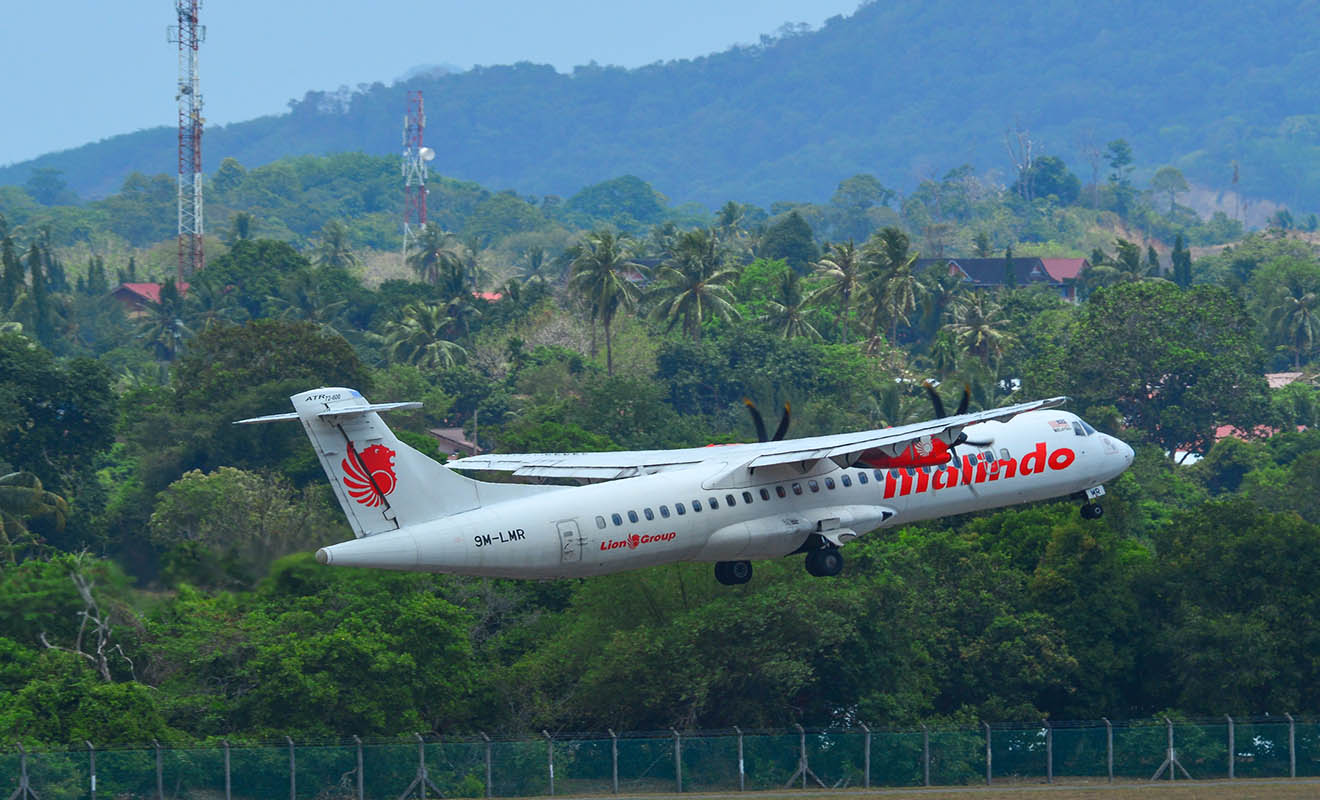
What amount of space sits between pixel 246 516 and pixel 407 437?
11294 mm

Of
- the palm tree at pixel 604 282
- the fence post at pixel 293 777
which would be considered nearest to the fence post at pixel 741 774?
the fence post at pixel 293 777

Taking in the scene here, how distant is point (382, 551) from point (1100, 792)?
19389 millimetres

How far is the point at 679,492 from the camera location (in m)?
47.1

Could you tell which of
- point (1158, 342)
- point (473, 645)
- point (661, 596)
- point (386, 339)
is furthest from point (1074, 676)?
point (386, 339)

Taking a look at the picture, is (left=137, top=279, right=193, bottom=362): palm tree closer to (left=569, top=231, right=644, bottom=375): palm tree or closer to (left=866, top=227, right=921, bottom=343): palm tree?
(left=569, top=231, right=644, bottom=375): palm tree

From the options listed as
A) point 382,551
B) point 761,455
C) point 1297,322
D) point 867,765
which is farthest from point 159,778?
point 1297,322

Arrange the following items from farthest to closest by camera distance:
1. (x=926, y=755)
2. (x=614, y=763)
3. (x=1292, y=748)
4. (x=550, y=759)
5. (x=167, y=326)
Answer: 1. (x=167, y=326)
2. (x=1292, y=748)
3. (x=926, y=755)
4. (x=614, y=763)
5. (x=550, y=759)

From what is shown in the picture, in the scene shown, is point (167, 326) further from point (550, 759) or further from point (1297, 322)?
point (550, 759)

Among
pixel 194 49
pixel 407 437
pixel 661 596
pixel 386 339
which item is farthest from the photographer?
pixel 194 49

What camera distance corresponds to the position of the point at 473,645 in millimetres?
64312

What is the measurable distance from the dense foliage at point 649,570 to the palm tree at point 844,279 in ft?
1.05

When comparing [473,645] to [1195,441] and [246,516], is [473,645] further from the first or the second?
[1195,441]

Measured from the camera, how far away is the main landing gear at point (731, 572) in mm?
51812

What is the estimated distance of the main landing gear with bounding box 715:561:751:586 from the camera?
170 feet
